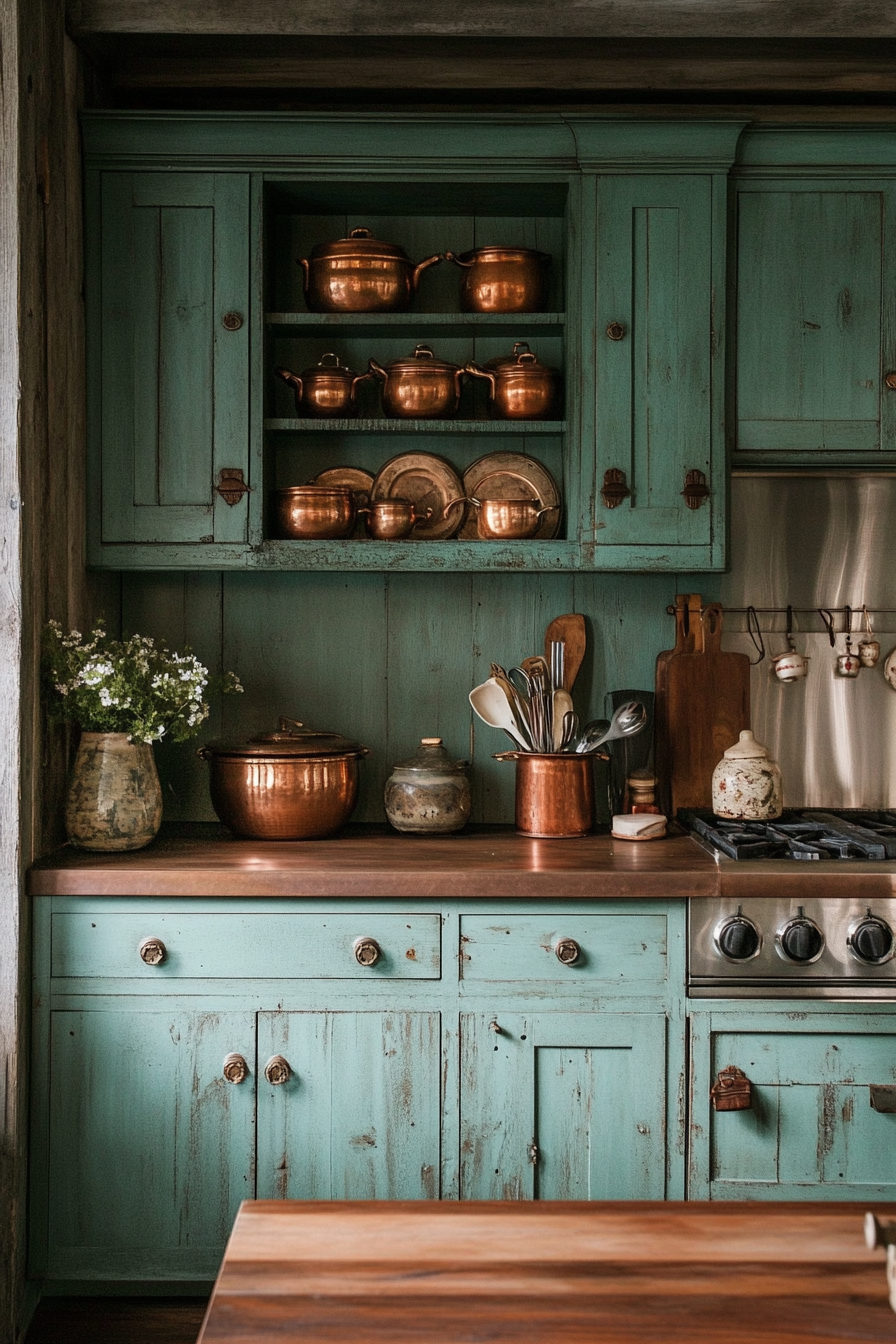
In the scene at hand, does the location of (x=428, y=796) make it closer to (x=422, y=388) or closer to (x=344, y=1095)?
(x=344, y=1095)

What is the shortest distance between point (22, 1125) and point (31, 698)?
0.84 meters

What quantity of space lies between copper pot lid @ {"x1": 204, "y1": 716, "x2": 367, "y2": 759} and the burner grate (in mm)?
842

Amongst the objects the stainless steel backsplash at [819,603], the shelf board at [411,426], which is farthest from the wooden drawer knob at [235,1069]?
the stainless steel backsplash at [819,603]

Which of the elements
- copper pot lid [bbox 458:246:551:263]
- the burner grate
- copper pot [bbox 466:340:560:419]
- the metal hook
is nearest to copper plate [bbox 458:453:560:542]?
copper pot [bbox 466:340:560:419]

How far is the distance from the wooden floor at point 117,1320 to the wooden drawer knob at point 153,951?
710mm

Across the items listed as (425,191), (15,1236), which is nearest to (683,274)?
(425,191)

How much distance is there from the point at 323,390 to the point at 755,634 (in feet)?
4.17

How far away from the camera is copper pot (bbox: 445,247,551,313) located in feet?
8.75

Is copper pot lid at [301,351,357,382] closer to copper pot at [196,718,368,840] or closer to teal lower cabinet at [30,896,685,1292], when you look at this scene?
copper pot at [196,718,368,840]

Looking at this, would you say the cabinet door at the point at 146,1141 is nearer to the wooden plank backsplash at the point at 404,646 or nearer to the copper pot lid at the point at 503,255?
the wooden plank backsplash at the point at 404,646

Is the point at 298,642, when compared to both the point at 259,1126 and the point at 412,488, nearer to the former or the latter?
the point at 412,488

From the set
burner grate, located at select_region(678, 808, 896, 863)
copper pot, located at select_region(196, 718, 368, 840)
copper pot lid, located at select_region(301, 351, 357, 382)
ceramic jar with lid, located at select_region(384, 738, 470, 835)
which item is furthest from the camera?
copper pot lid, located at select_region(301, 351, 357, 382)

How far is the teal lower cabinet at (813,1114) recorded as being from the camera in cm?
218

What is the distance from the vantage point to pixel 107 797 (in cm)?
233
